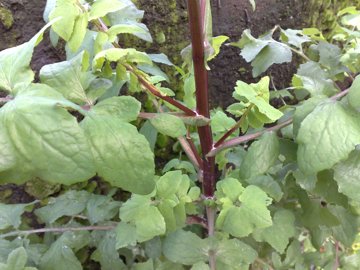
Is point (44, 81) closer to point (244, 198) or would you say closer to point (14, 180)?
point (14, 180)

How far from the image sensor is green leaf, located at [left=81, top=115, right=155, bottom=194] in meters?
0.58

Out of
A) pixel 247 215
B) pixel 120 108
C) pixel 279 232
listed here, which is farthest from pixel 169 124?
pixel 279 232

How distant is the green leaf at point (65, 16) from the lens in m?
0.61

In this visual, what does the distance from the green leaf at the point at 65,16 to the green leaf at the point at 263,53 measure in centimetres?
48

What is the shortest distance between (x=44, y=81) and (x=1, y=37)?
0.44 metres

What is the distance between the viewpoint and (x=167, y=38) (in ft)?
4.16

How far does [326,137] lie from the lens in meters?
0.66

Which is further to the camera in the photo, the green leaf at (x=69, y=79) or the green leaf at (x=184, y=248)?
the green leaf at (x=184, y=248)

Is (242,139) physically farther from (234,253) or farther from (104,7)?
(104,7)

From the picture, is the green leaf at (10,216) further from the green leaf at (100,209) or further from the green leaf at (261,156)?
the green leaf at (261,156)

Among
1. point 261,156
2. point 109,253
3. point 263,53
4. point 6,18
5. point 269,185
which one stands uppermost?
point 6,18

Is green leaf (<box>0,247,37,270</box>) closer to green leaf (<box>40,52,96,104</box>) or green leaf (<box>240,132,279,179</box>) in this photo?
green leaf (<box>40,52,96,104</box>)

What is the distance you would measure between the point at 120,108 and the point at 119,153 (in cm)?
9

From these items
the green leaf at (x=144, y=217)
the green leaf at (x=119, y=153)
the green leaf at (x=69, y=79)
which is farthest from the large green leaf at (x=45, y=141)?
the green leaf at (x=144, y=217)
